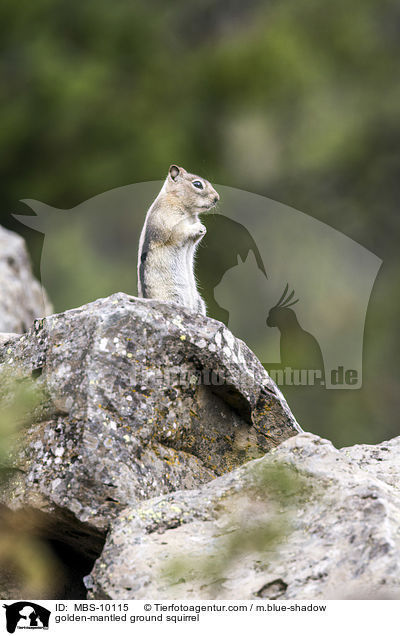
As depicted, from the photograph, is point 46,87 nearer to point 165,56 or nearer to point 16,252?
point 165,56

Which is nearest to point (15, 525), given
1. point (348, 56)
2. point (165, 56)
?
point (165, 56)

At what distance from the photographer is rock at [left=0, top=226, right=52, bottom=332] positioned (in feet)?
19.3

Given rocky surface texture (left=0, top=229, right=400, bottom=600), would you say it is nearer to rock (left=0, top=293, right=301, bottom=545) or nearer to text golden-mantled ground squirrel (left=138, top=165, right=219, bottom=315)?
rock (left=0, top=293, right=301, bottom=545)

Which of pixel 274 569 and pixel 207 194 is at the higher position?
pixel 207 194

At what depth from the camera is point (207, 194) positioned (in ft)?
16.0

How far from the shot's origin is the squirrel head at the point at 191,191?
483 centimetres

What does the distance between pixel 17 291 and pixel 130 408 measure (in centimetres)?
328

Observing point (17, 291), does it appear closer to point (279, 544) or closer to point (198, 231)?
point (198, 231)

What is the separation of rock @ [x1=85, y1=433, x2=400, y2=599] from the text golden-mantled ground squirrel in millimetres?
1728

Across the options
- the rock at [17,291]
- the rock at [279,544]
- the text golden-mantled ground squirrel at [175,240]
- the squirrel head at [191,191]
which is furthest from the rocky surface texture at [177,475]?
the rock at [17,291]

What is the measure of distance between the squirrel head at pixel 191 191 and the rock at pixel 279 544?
86.0 inches

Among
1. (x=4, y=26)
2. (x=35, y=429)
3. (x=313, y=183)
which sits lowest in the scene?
(x=35, y=429)

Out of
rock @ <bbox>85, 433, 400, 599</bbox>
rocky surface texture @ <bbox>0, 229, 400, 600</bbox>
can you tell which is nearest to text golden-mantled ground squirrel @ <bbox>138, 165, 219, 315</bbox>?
rocky surface texture @ <bbox>0, 229, 400, 600</bbox>

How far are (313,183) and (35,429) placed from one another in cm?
1023
